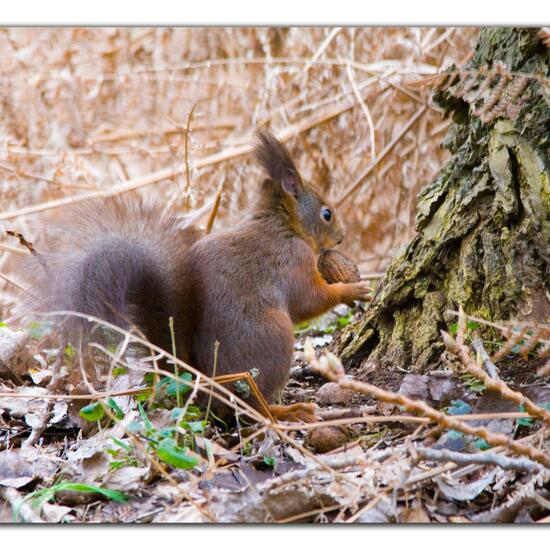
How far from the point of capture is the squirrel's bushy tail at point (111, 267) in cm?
184

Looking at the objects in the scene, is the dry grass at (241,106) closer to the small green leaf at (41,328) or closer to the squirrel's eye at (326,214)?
the squirrel's eye at (326,214)

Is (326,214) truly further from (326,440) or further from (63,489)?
(63,489)

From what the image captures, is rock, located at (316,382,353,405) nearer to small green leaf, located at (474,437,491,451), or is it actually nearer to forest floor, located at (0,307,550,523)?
forest floor, located at (0,307,550,523)

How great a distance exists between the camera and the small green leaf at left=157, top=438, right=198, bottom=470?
154 centimetres

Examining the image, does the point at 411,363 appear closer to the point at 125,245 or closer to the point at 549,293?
the point at 549,293

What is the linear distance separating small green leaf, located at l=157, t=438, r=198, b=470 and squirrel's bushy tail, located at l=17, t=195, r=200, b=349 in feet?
1.07

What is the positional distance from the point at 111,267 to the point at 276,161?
0.75 m

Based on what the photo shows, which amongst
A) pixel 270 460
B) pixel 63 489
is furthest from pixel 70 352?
pixel 270 460

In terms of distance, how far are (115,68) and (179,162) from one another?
0.53 meters

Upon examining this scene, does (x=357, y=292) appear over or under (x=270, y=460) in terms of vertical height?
over

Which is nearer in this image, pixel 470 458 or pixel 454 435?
pixel 470 458

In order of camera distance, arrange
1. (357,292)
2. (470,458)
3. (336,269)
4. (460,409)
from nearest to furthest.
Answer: (470,458)
(460,409)
(357,292)
(336,269)

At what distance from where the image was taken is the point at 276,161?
2420 mm

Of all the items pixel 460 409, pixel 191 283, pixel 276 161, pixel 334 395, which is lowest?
→ pixel 334 395
